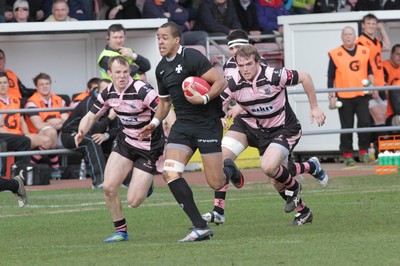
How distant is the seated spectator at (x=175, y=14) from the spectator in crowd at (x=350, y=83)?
2486mm

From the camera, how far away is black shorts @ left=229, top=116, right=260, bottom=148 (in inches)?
516

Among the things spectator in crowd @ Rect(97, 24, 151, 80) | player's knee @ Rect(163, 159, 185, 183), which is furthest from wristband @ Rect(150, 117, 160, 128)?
spectator in crowd @ Rect(97, 24, 151, 80)

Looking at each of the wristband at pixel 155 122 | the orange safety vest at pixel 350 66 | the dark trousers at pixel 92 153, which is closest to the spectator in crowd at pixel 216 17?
the orange safety vest at pixel 350 66

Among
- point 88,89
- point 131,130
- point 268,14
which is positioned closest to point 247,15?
point 268,14

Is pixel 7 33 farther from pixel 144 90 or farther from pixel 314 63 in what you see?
pixel 144 90

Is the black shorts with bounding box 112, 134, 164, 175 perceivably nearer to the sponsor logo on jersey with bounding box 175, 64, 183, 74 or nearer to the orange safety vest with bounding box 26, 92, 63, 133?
the sponsor logo on jersey with bounding box 175, 64, 183, 74

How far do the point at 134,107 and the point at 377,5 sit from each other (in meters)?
12.3

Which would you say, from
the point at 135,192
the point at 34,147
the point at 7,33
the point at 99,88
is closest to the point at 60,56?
the point at 7,33

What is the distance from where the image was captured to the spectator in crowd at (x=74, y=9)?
21141 mm

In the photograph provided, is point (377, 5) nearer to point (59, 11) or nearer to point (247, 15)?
point (247, 15)

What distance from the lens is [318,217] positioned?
13.1 meters

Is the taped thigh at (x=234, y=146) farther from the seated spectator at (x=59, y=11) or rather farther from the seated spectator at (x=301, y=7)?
the seated spectator at (x=301, y=7)

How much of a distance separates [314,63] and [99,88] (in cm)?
574

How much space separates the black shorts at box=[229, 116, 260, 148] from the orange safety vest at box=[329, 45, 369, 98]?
→ 7595mm
